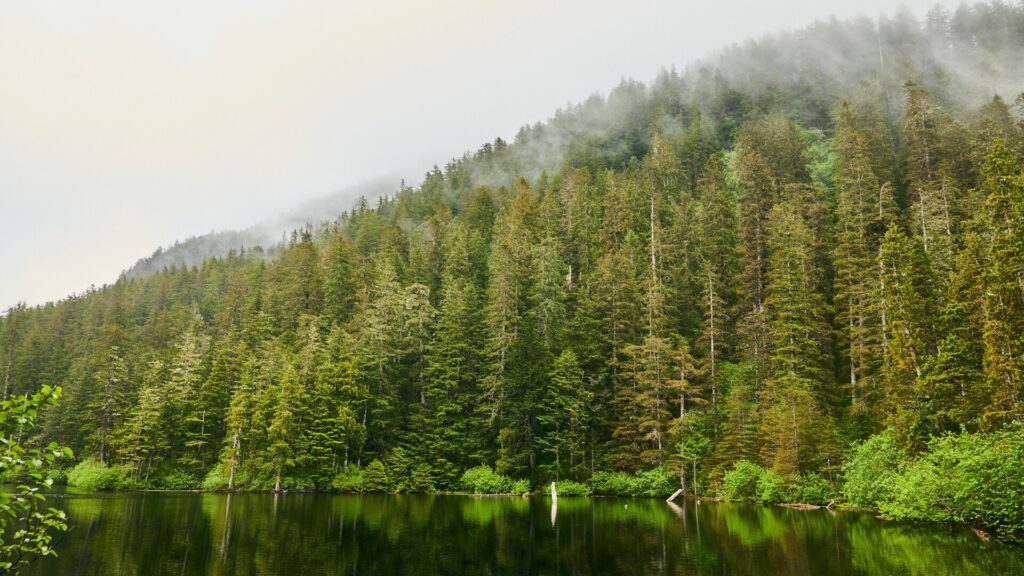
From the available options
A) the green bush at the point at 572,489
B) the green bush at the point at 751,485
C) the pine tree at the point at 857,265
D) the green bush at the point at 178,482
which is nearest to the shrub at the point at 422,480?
the green bush at the point at 572,489

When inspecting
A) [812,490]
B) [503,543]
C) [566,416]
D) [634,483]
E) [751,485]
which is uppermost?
[566,416]

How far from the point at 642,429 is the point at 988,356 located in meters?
28.3

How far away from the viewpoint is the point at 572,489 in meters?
55.2

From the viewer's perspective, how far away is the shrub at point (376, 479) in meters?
58.8

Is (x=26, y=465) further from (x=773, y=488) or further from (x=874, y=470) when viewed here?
(x=773, y=488)

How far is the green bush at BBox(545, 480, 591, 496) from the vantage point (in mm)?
55125

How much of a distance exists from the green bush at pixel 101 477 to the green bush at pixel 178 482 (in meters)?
2.65

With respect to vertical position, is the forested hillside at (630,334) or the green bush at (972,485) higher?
the forested hillside at (630,334)

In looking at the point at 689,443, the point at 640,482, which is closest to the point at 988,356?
the point at 689,443

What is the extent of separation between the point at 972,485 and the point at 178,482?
223ft

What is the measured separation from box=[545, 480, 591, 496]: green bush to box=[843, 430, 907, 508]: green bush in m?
22.3

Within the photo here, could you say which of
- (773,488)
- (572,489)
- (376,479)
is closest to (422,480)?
(376,479)

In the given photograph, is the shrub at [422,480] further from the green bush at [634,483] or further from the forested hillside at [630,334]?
the green bush at [634,483]

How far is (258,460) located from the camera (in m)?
60.2
